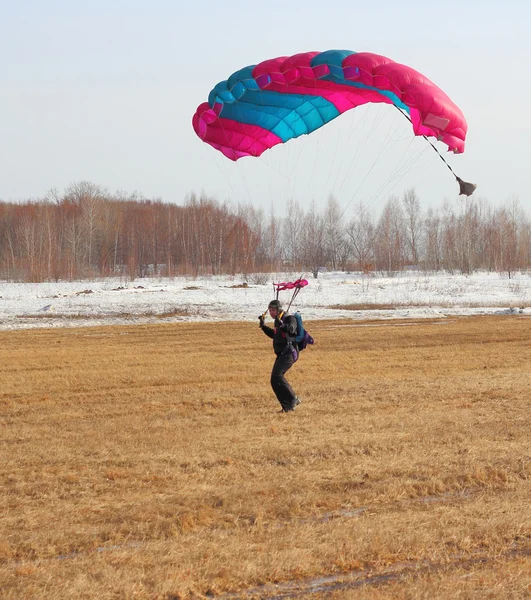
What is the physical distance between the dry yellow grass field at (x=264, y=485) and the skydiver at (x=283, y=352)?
1.28ft

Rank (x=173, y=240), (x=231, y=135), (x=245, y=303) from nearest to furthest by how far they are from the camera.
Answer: (x=231, y=135) → (x=245, y=303) → (x=173, y=240)

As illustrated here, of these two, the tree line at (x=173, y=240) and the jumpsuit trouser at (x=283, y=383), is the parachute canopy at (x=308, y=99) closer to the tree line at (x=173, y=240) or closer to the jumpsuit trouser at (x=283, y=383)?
the jumpsuit trouser at (x=283, y=383)

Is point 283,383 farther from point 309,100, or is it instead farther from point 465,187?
point 309,100

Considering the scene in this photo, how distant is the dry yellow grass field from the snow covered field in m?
14.9

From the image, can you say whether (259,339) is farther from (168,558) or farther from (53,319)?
(168,558)

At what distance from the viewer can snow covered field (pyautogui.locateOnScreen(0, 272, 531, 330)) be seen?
29.2m

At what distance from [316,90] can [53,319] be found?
1846 centimetres

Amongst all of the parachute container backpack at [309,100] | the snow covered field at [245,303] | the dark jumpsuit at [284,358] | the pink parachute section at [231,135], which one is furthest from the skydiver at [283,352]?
the snow covered field at [245,303]

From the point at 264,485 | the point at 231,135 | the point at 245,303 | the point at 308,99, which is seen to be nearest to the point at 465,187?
the point at 308,99

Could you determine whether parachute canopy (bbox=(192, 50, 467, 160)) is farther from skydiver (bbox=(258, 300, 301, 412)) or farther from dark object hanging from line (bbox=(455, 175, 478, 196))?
skydiver (bbox=(258, 300, 301, 412))

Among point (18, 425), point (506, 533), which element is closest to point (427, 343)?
point (18, 425)

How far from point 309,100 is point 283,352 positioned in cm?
495

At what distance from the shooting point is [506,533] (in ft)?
17.7

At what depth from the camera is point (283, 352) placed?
34.4ft
